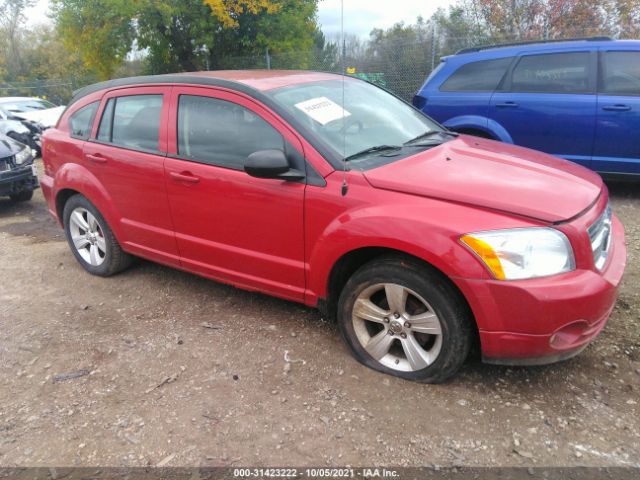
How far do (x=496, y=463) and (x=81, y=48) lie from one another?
695 inches

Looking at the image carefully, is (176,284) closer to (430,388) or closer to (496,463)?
(430,388)

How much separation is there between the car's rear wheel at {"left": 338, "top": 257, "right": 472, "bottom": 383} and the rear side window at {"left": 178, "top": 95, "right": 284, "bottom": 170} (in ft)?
3.32

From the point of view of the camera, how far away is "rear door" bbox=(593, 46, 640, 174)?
5434mm

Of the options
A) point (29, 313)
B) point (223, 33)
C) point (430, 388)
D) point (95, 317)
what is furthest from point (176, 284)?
point (223, 33)

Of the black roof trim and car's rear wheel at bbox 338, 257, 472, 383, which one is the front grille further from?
the black roof trim

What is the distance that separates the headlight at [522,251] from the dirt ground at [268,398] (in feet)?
2.51

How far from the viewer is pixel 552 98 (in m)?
5.78

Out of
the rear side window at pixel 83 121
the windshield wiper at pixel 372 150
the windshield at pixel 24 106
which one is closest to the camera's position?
the windshield wiper at pixel 372 150

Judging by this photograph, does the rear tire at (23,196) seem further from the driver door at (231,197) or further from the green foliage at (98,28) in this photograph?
the green foliage at (98,28)

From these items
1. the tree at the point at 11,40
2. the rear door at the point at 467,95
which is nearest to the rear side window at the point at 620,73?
the rear door at the point at 467,95

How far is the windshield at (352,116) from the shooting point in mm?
3143

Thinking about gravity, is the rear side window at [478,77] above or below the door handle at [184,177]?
above

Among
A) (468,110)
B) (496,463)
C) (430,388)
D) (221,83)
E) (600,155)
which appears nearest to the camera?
(496,463)

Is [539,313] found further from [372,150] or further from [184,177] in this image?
[184,177]
